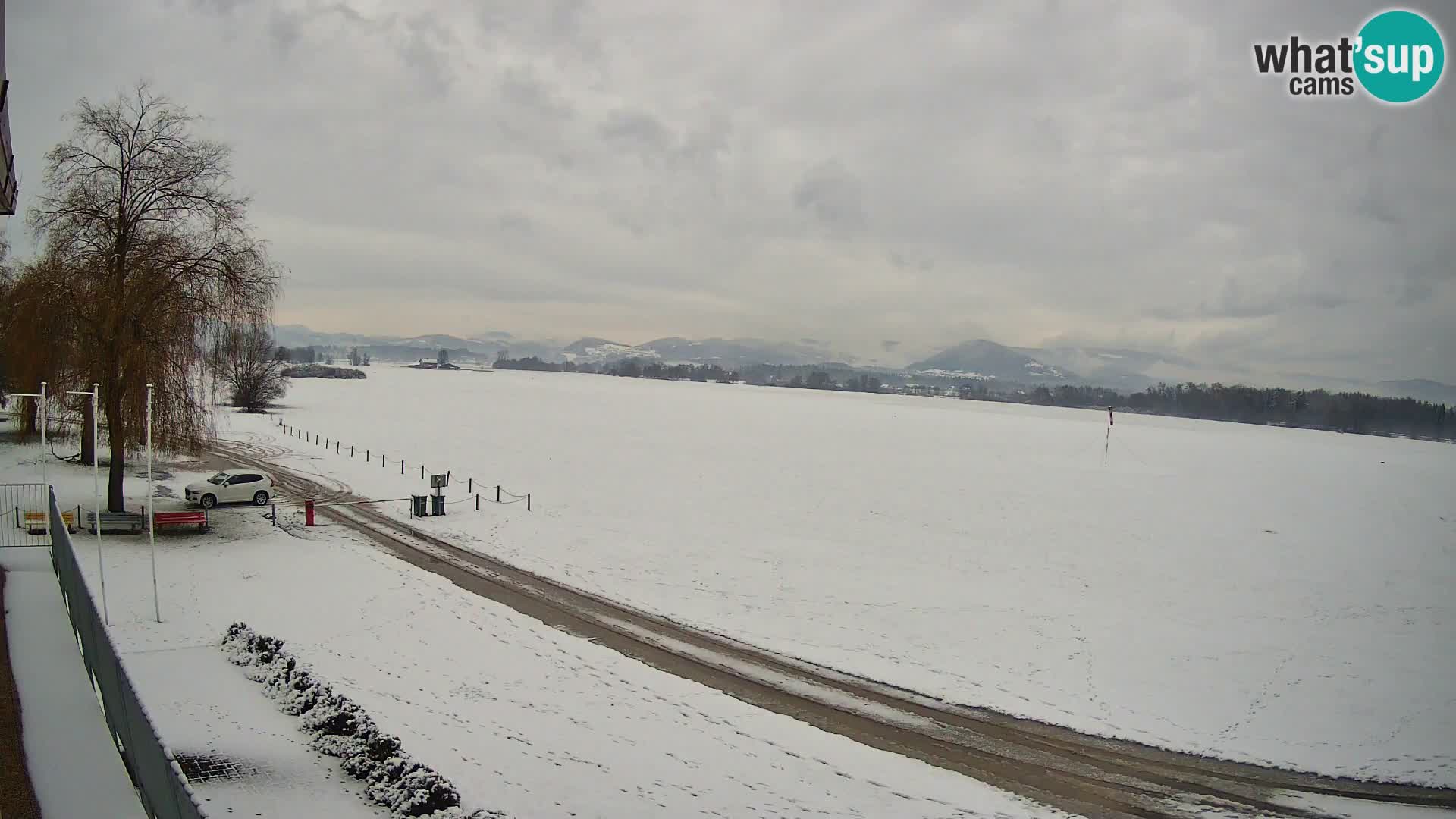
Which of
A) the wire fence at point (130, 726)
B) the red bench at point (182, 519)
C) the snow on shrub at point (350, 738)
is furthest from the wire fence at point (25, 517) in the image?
the snow on shrub at point (350, 738)

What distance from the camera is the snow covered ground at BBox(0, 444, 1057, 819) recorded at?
10.4m

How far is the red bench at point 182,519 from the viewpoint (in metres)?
23.9

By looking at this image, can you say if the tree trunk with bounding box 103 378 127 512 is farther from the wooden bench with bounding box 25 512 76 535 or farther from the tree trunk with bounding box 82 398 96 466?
the wooden bench with bounding box 25 512 76 535

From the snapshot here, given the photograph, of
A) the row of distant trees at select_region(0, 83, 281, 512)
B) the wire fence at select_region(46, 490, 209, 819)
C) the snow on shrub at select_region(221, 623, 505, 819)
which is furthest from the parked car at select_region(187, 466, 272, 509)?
the snow on shrub at select_region(221, 623, 505, 819)

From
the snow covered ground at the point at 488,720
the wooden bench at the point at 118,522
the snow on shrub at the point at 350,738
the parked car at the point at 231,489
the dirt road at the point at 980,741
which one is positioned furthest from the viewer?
the parked car at the point at 231,489

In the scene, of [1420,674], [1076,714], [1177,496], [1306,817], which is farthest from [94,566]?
[1177,496]

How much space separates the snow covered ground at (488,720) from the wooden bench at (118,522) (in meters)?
6.01

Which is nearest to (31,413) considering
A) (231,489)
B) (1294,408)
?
(231,489)

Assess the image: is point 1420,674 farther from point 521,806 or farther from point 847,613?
point 521,806

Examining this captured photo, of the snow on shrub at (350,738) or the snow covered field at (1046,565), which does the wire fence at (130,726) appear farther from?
the snow covered field at (1046,565)

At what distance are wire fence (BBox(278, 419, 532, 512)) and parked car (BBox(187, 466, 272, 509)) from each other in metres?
7.19

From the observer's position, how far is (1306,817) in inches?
438

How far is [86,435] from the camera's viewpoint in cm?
3105

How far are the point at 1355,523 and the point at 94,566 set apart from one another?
48681 millimetres
